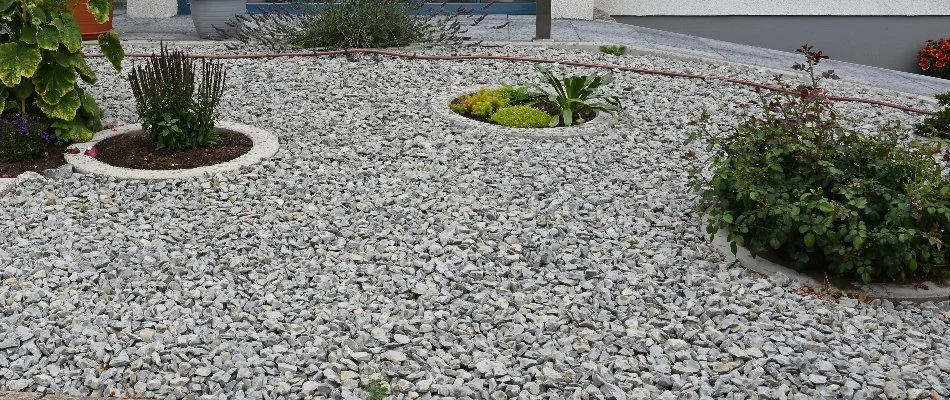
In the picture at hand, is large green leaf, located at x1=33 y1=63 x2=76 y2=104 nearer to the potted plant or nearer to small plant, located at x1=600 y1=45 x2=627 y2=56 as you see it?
the potted plant

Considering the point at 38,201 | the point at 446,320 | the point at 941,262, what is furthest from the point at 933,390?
the point at 38,201

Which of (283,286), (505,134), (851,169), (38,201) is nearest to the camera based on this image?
(283,286)

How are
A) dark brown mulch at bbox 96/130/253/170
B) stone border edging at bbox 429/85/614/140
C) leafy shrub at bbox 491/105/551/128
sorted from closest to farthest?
dark brown mulch at bbox 96/130/253/170 < stone border edging at bbox 429/85/614/140 < leafy shrub at bbox 491/105/551/128

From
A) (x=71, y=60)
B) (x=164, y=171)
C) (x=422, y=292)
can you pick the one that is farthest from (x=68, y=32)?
(x=422, y=292)

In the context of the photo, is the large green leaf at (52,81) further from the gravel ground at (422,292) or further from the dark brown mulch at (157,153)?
the gravel ground at (422,292)

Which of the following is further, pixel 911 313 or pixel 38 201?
pixel 38 201

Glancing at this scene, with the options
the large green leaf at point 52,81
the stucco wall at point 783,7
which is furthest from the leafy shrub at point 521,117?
the stucco wall at point 783,7

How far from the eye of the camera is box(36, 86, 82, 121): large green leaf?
4.67 m

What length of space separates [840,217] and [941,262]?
19.6 inches

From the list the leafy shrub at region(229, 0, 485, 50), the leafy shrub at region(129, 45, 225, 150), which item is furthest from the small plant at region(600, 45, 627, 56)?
the leafy shrub at region(129, 45, 225, 150)

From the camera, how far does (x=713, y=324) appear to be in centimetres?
312

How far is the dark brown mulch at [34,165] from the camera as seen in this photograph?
453 cm

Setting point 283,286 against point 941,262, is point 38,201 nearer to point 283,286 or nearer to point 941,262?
point 283,286

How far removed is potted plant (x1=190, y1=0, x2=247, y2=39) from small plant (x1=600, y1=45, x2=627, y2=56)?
12.0 feet
